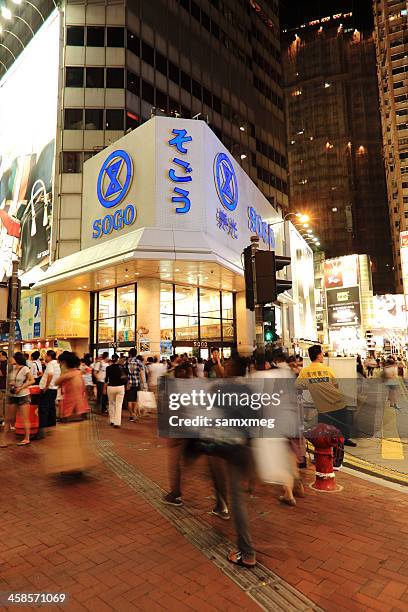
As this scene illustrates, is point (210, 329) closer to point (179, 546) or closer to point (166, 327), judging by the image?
point (166, 327)

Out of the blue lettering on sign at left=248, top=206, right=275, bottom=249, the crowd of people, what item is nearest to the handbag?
the blue lettering on sign at left=248, top=206, right=275, bottom=249

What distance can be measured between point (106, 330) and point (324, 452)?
17.9 meters

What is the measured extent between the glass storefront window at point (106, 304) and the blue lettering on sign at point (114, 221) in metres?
3.24

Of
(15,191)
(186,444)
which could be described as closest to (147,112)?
(15,191)

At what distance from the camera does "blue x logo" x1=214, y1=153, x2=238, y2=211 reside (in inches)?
789

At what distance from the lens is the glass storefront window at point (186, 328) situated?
21.4 meters

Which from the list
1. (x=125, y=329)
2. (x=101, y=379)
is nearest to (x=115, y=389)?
(x=101, y=379)

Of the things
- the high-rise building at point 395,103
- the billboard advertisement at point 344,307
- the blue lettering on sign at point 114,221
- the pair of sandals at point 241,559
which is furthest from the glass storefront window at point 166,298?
the high-rise building at point 395,103

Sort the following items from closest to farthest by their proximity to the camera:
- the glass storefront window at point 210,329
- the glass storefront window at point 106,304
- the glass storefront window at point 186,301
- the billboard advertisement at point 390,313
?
the glass storefront window at point 186,301, the glass storefront window at point 106,304, the glass storefront window at point 210,329, the billboard advertisement at point 390,313

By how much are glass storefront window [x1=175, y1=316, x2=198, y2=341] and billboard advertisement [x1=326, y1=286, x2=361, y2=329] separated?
22825 mm

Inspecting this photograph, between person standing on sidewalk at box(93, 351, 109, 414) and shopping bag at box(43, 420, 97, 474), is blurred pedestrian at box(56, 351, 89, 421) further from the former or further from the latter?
person standing on sidewalk at box(93, 351, 109, 414)

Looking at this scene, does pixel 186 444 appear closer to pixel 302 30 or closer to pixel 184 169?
pixel 184 169

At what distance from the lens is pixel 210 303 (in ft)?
76.7

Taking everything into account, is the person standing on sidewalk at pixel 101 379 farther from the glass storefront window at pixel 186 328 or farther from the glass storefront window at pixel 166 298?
the glass storefront window at pixel 186 328
